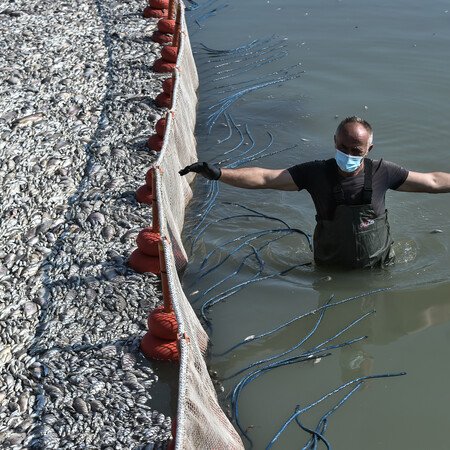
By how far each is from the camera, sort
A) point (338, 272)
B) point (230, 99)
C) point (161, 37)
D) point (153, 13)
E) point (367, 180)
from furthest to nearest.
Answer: point (153, 13) < point (161, 37) < point (230, 99) < point (338, 272) < point (367, 180)

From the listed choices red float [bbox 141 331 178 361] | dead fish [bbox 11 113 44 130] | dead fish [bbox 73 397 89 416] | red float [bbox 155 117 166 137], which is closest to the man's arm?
red float [bbox 141 331 178 361]

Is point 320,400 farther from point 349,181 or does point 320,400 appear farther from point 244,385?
point 349,181

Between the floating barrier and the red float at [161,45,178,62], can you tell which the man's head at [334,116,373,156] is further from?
the red float at [161,45,178,62]

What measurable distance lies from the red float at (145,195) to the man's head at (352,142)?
2645 mm

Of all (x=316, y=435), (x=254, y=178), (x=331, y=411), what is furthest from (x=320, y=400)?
(x=254, y=178)

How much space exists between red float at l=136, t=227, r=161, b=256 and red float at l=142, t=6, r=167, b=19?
7571 millimetres

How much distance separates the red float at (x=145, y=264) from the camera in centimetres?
635

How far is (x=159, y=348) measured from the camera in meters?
5.30

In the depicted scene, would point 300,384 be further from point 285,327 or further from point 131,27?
point 131,27

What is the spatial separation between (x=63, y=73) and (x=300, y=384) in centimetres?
698

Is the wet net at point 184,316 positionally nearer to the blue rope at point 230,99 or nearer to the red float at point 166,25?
the blue rope at point 230,99

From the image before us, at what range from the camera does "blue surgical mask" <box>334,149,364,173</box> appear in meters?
5.38

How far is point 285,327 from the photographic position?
6.21m

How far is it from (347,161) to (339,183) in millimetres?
254
